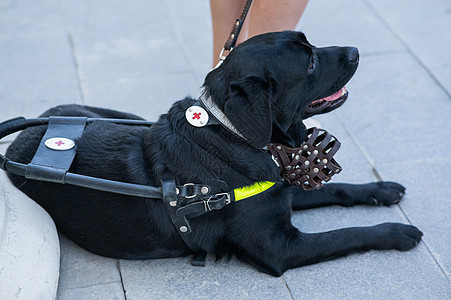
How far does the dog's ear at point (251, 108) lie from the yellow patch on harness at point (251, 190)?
0.25m

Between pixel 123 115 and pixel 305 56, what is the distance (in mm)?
1200

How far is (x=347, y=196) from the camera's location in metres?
3.06

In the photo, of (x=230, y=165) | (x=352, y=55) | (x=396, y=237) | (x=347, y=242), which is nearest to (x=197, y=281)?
(x=230, y=165)

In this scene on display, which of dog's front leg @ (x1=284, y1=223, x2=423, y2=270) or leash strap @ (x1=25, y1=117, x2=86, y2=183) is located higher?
leash strap @ (x1=25, y1=117, x2=86, y2=183)

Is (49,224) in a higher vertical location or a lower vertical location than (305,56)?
lower

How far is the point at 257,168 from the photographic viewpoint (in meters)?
2.43

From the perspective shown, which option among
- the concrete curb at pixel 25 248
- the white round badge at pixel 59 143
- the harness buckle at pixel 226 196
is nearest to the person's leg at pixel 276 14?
the harness buckle at pixel 226 196

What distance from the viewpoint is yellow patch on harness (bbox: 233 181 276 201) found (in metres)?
2.44

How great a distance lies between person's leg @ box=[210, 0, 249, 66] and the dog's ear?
86 cm

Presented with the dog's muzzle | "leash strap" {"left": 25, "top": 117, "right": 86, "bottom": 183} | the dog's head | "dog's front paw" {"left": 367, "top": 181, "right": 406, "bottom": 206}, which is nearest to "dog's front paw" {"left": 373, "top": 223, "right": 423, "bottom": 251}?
"dog's front paw" {"left": 367, "top": 181, "right": 406, "bottom": 206}

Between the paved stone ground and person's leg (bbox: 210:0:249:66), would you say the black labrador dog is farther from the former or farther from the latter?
person's leg (bbox: 210:0:249:66)

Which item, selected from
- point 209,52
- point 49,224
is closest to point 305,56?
point 49,224

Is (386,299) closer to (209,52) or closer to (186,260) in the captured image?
(186,260)

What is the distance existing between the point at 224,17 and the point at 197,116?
930 millimetres
